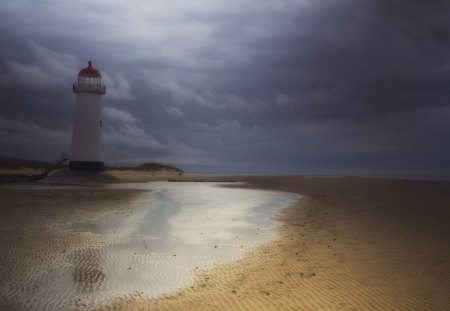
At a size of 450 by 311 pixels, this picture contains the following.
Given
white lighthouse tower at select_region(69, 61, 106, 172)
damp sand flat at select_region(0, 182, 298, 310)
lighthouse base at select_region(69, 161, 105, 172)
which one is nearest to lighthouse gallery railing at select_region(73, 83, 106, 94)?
white lighthouse tower at select_region(69, 61, 106, 172)

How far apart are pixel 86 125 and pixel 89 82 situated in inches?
213

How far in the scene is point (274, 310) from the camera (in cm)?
675

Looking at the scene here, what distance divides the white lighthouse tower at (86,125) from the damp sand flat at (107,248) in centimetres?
2393

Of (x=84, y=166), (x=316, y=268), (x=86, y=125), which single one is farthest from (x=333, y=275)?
(x=86, y=125)

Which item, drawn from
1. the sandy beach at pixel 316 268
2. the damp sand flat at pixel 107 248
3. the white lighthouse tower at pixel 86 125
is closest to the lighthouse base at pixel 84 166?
the white lighthouse tower at pixel 86 125

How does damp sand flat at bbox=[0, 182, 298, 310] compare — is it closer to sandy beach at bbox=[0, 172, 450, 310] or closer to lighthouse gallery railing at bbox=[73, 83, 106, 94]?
sandy beach at bbox=[0, 172, 450, 310]

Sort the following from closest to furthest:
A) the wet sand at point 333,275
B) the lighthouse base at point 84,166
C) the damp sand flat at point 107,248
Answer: the wet sand at point 333,275 → the damp sand flat at point 107,248 → the lighthouse base at point 84,166

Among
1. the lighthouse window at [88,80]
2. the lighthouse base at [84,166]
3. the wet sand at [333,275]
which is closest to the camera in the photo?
the wet sand at [333,275]

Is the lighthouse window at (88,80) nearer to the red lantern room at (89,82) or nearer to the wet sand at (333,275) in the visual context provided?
the red lantern room at (89,82)

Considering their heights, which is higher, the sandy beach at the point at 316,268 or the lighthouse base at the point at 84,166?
the lighthouse base at the point at 84,166

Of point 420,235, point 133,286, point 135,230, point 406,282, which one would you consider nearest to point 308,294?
point 406,282

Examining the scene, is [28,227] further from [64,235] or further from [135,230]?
[135,230]

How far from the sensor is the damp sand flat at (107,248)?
7913 mm

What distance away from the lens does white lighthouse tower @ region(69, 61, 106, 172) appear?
45281mm
